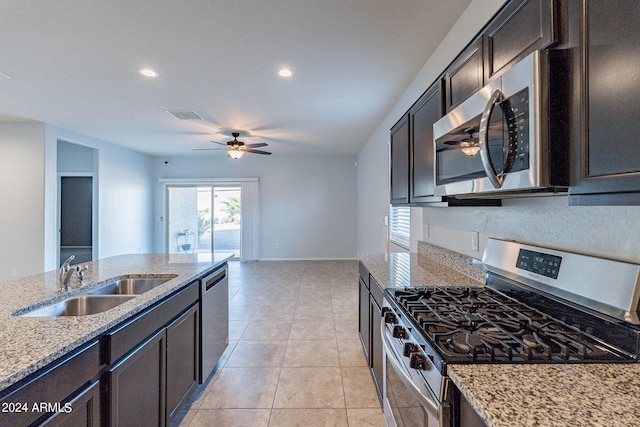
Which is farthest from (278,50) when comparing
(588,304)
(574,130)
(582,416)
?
(582,416)

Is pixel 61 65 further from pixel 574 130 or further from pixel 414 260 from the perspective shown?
pixel 574 130

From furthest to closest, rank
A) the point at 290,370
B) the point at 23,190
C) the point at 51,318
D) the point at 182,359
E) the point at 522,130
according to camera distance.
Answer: the point at 23,190 → the point at 290,370 → the point at 182,359 → the point at 51,318 → the point at 522,130

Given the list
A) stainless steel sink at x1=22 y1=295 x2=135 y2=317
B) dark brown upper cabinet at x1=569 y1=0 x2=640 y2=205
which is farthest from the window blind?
stainless steel sink at x1=22 y1=295 x2=135 y2=317

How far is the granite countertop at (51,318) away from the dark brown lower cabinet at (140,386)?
0.69 feet

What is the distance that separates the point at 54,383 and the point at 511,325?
1.58 meters

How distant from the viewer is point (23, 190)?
16.0 feet

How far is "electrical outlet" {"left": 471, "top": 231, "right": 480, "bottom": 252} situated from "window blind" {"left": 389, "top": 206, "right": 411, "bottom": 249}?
4.79 ft

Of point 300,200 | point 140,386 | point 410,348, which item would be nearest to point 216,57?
point 140,386

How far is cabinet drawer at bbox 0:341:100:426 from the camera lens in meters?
0.86

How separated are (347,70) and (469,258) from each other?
214cm

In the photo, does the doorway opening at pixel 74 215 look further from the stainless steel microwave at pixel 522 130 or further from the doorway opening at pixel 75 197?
the stainless steel microwave at pixel 522 130

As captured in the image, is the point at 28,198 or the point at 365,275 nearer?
the point at 365,275

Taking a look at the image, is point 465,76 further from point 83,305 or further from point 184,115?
point 184,115

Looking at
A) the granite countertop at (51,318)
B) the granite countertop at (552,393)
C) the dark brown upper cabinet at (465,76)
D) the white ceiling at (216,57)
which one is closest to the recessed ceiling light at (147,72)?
the white ceiling at (216,57)
